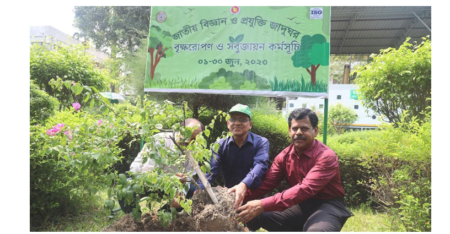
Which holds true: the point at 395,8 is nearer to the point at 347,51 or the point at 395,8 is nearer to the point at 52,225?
the point at 347,51

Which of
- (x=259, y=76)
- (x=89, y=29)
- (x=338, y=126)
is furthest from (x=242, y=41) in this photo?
(x=89, y=29)

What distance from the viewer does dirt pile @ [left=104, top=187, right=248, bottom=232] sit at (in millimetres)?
1861

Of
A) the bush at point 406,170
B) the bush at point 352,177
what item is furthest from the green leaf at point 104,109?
the bush at point 352,177

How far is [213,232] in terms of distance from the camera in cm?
186

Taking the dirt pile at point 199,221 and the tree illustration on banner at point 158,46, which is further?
the tree illustration on banner at point 158,46

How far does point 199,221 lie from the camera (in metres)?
1.86

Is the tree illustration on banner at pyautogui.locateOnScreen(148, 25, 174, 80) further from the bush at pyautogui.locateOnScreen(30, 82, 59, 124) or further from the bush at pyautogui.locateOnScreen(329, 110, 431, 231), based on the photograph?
the bush at pyautogui.locateOnScreen(329, 110, 431, 231)

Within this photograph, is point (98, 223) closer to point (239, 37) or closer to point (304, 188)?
point (304, 188)

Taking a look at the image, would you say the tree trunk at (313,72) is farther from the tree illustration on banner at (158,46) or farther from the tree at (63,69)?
the tree at (63,69)

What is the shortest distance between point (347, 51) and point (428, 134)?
11532 millimetres

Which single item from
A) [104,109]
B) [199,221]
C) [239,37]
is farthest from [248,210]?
[239,37]

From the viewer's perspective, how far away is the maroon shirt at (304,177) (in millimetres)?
2379

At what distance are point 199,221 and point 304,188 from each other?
957mm

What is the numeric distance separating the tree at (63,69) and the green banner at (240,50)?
11.4 feet
